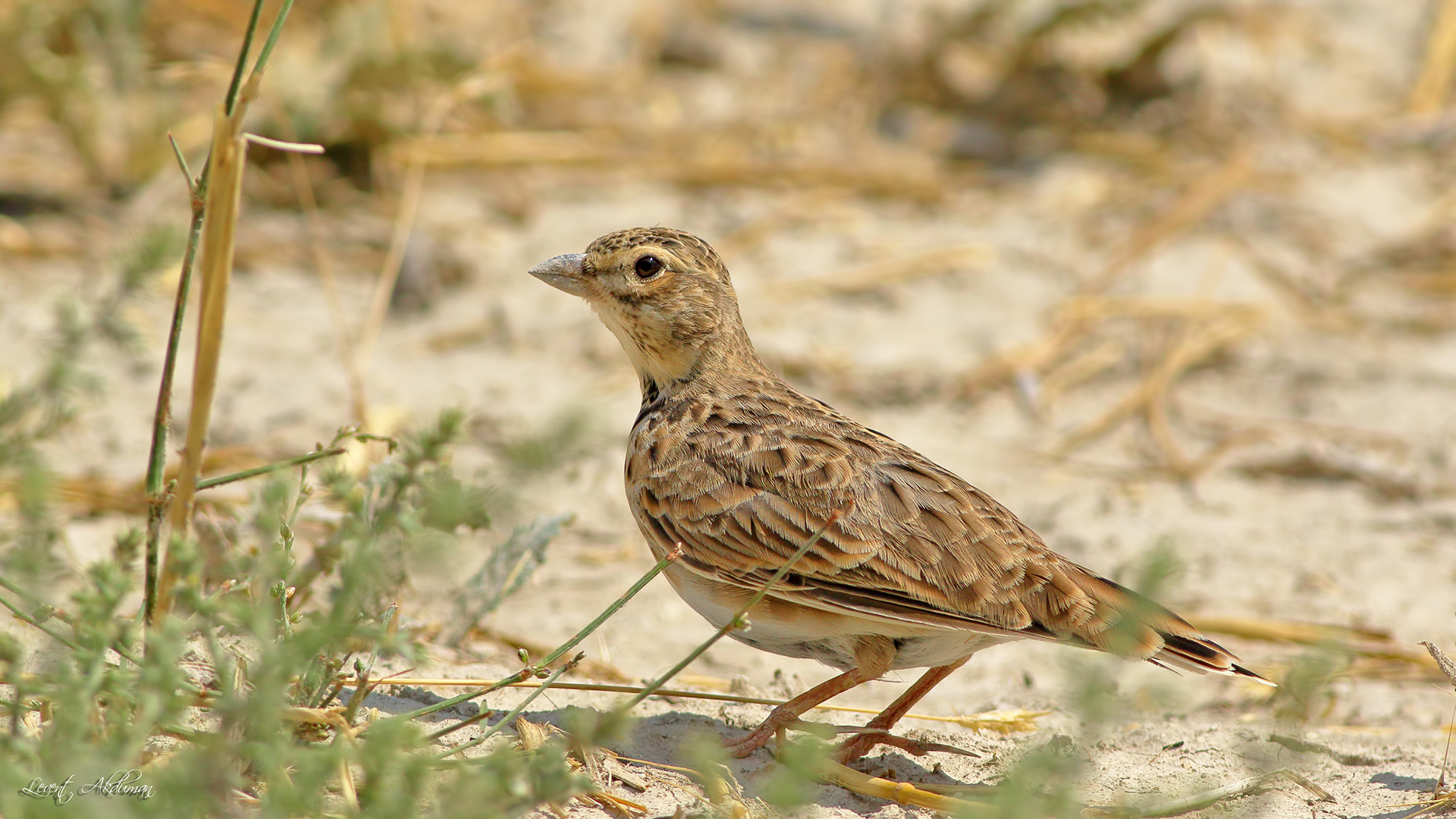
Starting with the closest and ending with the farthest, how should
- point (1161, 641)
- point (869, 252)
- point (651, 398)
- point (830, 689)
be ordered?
point (1161, 641) < point (830, 689) < point (651, 398) < point (869, 252)

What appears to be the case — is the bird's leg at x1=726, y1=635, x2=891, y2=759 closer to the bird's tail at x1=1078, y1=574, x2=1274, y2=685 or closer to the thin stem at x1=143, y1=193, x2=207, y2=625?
the bird's tail at x1=1078, y1=574, x2=1274, y2=685

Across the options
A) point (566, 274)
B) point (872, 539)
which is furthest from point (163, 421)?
point (872, 539)

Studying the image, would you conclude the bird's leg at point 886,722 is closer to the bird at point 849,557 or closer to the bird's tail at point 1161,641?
the bird at point 849,557

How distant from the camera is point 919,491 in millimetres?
3256

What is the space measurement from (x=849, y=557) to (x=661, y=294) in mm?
1119

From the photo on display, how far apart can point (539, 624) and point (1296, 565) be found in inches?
110

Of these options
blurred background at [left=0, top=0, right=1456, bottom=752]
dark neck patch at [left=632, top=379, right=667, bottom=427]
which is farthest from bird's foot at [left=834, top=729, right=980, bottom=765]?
dark neck patch at [left=632, top=379, right=667, bottom=427]

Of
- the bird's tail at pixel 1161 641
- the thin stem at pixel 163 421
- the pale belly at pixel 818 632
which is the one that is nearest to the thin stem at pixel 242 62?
the thin stem at pixel 163 421

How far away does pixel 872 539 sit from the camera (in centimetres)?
310

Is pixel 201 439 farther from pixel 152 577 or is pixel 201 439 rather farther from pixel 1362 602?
pixel 1362 602

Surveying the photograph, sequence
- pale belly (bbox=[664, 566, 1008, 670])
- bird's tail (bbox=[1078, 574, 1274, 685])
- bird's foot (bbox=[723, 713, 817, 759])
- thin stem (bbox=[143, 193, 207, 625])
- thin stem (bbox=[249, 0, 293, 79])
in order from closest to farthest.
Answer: thin stem (bbox=[249, 0, 293, 79]) < thin stem (bbox=[143, 193, 207, 625]) < bird's tail (bbox=[1078, 574, 1274, 685]) < pale belly (bbox=[664, 566, 1008, 670]) < bird's foot (bbox=[723, 713, 817, 759])

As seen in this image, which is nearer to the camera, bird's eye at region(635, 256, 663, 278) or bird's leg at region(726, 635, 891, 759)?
bird's leg at region(726, 635, 891, 759)

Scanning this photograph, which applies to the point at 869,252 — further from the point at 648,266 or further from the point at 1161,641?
the point at 1161,641

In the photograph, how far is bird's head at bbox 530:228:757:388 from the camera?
12.5 ft
